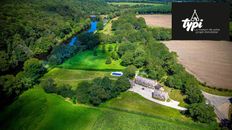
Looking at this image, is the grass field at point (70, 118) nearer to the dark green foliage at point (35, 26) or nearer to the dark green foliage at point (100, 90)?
the dark green foliage at point (100, 90)

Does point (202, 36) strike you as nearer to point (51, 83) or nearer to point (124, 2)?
point (51, 83)

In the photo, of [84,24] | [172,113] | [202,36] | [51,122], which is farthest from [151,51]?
[84,24]

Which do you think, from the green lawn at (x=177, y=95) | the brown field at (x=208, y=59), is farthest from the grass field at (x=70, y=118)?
the brown field at (x=208, y=59)

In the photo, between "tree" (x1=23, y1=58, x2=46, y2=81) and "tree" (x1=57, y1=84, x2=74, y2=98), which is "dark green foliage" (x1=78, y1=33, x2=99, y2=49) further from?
"tree" (x1=57, y1=84, x2=74, y2=98)

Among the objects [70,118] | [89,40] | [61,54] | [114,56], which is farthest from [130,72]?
[89,40]

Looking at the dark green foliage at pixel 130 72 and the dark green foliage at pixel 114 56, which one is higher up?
the dark green foliage at pixel 114 56

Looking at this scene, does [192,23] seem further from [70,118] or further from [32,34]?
[32,34]

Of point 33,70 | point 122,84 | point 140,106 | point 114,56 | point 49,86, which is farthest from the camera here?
point 114,56
